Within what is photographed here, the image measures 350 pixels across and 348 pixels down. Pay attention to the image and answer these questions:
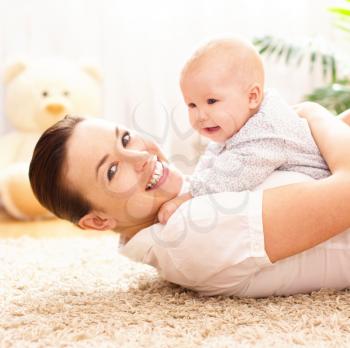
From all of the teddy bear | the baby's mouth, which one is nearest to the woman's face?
the baby's mouth

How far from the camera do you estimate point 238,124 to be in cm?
147

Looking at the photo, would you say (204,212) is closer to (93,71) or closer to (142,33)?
(93,71)

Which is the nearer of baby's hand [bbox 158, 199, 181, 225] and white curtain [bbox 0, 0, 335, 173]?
baby's hand [bbox 158, 199, 181, 225]

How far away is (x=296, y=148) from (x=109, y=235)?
46.8 inches

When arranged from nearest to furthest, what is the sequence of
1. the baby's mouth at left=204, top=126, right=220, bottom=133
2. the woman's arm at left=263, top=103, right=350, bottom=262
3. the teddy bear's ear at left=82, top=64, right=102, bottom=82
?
the woman's arm at left=263, top=103, right=350, bottom=262, the baby's mouth at left=204, top=126, right=220, bottom=133, the teddy bear's ear at left=82, top=64, right=102, bottom=82

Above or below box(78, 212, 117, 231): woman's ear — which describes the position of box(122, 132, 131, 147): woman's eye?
above

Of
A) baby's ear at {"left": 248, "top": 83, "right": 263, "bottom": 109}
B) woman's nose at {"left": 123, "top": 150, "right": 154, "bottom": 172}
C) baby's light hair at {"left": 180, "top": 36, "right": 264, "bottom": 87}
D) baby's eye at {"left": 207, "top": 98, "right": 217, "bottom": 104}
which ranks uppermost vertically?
baby's light hair at {"left": 180, "top": 36, "right": 264, "bottom": 87}

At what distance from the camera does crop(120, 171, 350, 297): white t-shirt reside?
1303 millimetres

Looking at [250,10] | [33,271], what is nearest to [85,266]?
[33,271]

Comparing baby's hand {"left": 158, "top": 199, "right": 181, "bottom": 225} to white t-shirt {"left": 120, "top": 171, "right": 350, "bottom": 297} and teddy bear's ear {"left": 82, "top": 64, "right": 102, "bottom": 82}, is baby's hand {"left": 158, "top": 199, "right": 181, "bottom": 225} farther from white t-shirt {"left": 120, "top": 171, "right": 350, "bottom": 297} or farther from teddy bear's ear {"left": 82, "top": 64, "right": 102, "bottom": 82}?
teddy bear's ear {"left": 82, "top": 64, "right": 102, "bottom": 82}

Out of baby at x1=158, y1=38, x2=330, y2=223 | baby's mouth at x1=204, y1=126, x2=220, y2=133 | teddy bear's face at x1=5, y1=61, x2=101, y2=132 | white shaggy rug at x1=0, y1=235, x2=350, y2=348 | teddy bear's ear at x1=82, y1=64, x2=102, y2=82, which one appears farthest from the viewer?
teddy bear's ear at x1=82, y1=64, x2=102, y2=82

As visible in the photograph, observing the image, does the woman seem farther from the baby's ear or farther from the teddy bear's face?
the teddy bear's face

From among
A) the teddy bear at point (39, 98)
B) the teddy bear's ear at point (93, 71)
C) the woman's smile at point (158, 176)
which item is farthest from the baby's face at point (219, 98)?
the teddy bear's ear at point (93, 71)

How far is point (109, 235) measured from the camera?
2.43 m
